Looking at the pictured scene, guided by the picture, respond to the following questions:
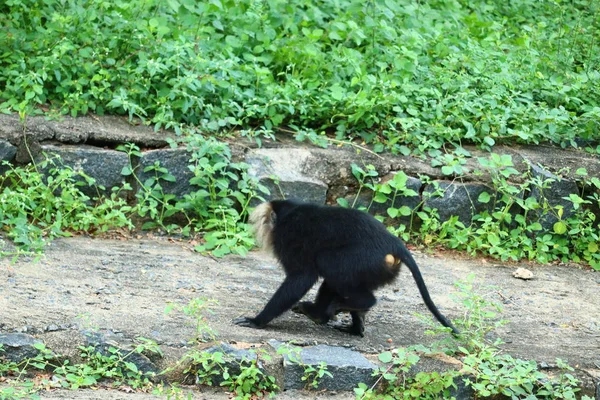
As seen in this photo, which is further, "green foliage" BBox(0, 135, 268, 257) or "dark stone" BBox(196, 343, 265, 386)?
"green foliage" BBox(0, 135, 268, 257)

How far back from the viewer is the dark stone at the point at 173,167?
7359 millimetres

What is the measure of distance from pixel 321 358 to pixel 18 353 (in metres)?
1.64

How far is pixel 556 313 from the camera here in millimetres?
6461

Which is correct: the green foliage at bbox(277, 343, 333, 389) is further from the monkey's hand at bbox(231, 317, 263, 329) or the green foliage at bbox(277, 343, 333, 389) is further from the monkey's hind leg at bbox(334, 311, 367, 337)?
the monkey's hind leg at bbox(334, 311, 367, 337)

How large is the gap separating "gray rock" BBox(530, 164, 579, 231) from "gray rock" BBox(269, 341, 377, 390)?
3.21 m

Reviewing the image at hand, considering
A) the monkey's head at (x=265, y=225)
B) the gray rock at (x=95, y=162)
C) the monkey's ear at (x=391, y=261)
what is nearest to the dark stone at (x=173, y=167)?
the gray rock at (x=95, y=162)

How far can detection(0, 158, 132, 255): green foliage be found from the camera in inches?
267

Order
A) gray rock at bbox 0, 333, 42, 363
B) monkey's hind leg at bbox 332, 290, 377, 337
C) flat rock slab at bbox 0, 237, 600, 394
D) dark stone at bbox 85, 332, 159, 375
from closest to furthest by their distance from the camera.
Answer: gray rock at bbox 0, 333, 42, 363, dark stone at bbox 85, 332, 159, 375, flat rock slab at bbox 0, 237, 600, 394, monkey's hind leg at bbox 332, 290, 377, 337

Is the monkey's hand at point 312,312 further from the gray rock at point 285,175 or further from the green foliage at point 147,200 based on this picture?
the gray rock at point 285,175

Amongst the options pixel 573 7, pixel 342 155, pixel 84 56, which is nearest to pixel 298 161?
pixel 342 155

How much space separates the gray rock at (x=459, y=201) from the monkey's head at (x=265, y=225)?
88.4 inches

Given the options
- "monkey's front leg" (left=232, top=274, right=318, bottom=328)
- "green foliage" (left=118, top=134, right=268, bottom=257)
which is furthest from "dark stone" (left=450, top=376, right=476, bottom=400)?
"green foliage" (left=118, top=134, right=268, bottom=257)

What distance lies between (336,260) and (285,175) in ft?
7.35

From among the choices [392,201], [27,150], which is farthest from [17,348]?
[392,201]
